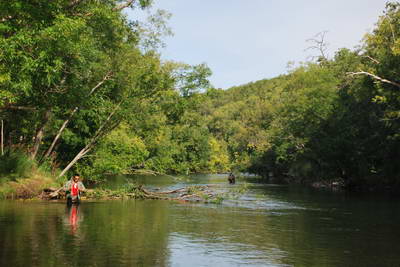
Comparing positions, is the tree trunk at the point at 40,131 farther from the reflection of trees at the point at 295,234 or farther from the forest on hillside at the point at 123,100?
the reflection of trees at the point at 295,234

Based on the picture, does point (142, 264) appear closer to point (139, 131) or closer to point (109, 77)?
point (109, 77)

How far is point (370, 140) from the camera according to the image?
4834cm

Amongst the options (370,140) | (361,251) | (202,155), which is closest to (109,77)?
(361,251)

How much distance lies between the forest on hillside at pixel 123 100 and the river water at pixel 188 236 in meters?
4.73

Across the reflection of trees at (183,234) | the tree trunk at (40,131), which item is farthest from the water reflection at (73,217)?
the tree trunk at (40,131)

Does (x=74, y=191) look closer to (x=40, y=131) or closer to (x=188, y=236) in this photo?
(x=40, y=131)

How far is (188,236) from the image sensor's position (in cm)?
1641

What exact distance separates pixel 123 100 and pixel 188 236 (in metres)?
18.7

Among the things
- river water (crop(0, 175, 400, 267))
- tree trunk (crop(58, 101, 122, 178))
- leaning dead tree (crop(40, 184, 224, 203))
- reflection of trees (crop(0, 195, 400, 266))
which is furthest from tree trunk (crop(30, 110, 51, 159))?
reflection of trees (crop(0, 195, 400, 266))

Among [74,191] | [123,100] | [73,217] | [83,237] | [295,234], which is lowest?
[295,234]

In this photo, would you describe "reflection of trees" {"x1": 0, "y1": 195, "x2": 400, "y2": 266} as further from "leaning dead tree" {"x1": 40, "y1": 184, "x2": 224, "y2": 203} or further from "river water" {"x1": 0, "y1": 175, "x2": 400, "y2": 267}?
"leaning dead tree" {"x1": 40, "y1": 184, "x2": 224, "y2": 203}

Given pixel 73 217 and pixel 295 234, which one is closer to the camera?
pixel 295 234

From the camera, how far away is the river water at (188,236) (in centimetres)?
1234

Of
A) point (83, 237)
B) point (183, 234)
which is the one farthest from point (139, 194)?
point (83, 237)
